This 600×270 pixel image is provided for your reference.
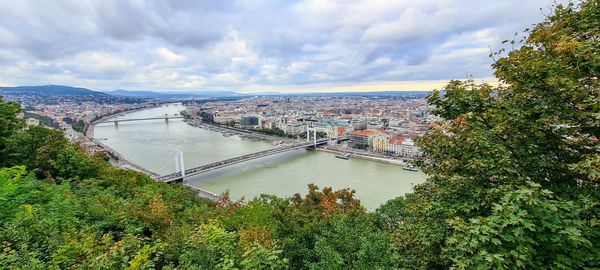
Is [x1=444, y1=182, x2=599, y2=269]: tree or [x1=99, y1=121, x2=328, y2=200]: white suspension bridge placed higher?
[x1=444, y1=182, x2=599, y2=269]: tree

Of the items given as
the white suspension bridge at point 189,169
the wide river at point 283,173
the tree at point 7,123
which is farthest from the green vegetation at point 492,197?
the white suspension bridge at point 189,169

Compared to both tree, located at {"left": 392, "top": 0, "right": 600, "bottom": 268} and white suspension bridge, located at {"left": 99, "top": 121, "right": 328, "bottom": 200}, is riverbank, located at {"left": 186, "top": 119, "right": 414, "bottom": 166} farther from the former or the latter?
tree, located at {"left": 392, "top": 0, "right": 600, "bottom": 268}

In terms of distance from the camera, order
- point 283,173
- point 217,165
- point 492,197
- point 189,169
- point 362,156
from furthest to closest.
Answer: point 362,156
point 217,165
point 283,173
point 189,169
point 492,197

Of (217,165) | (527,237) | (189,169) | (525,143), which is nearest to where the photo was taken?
(527,237)

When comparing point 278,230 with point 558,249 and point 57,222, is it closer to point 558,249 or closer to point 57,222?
point 57,222

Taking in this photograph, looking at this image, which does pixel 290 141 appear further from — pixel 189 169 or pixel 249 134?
pixel 189 169

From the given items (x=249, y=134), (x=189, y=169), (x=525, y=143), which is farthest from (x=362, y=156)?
(x=525, y=143)

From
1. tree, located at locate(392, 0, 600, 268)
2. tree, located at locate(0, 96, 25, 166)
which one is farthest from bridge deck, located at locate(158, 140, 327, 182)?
tree, located at locate(392, 0, 600, 268)

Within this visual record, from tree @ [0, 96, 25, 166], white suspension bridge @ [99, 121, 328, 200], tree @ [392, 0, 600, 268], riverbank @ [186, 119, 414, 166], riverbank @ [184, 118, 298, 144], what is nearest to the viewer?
tree @ [392, 0, 600, 268]

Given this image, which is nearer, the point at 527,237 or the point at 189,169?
the point at 527,237

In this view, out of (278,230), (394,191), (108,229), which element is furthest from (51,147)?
A: (394,191)

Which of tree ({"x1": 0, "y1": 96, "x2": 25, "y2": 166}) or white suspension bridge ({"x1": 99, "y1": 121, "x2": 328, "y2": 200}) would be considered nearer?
tree ({"x1": 0, "y1": 96, "x2": 25, "y2": 166})

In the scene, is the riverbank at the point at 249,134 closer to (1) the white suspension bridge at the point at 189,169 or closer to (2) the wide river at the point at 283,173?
(2) the wide river at the point at 283,173
